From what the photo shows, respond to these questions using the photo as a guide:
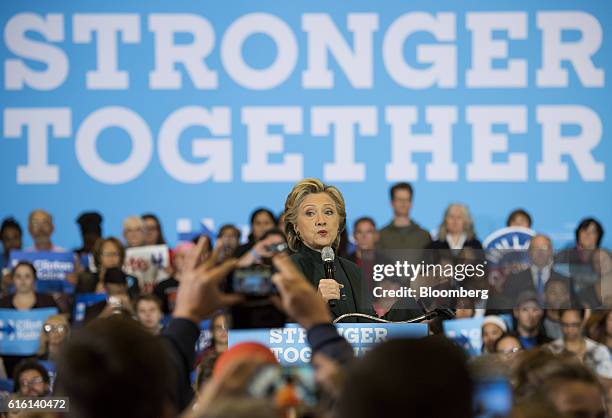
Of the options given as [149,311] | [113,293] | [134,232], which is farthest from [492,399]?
[134,232]

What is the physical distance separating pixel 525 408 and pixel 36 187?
942 centimetres

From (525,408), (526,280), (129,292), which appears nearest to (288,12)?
(129,292)

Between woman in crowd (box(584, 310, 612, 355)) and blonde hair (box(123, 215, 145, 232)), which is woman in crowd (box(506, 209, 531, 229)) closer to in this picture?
woman in crowd (box(584, 310, 612, 355))

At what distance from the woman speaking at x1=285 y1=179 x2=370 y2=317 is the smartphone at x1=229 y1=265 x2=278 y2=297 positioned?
78.1 inches

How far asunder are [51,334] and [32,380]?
3.41ft

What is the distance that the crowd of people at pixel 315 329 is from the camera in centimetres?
173

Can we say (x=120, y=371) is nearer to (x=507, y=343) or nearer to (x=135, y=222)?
(x=507, y=343)

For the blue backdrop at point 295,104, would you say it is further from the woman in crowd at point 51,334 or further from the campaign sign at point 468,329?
the campaign sign at point 468,329

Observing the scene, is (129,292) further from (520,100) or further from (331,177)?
(520,100)

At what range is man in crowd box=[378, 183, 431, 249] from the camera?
889cm

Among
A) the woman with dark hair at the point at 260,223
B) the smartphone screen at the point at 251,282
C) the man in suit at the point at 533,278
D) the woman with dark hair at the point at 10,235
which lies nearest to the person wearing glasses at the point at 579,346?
the man in suit at the point at 533,278

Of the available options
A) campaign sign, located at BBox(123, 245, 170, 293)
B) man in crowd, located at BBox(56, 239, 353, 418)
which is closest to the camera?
man in crowd, located at BBox(56, 239, 353, 418)

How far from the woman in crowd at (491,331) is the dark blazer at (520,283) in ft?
4.64

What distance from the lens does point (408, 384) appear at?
1666 millimetres
